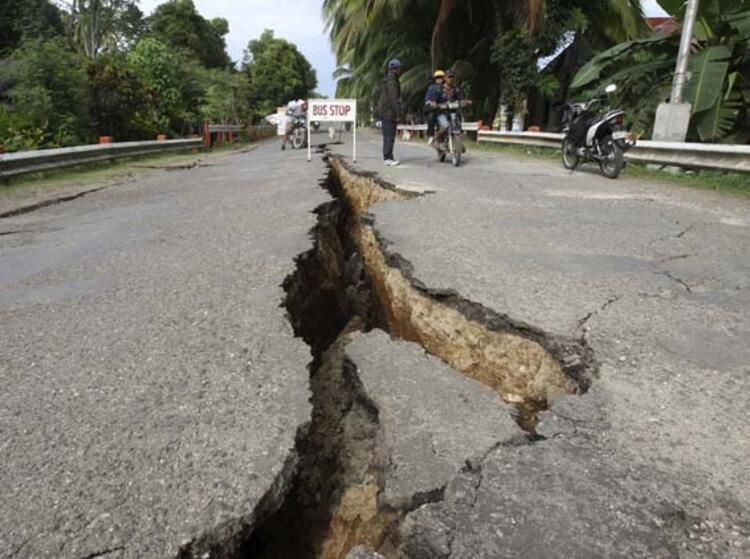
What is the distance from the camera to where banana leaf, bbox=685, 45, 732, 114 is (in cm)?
782

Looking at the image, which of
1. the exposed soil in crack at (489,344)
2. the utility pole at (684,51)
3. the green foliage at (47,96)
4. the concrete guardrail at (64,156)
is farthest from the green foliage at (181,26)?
the exposed soil in crack at (489,344)

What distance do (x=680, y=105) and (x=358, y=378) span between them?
748 centimetres

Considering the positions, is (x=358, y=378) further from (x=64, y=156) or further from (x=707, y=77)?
(x=64, y=156)

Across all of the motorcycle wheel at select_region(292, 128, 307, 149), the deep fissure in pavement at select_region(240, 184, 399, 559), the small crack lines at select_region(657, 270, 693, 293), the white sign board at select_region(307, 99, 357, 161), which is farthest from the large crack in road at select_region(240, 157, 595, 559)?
the motorcycle wheel at select_region(292, 128, 307, 149)

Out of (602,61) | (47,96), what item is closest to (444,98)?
(602,61)

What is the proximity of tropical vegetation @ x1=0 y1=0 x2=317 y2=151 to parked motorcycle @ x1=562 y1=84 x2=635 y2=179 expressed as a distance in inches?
375

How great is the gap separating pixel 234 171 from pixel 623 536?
336 inches

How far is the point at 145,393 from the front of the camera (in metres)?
1.87

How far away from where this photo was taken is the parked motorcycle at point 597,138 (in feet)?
22.5

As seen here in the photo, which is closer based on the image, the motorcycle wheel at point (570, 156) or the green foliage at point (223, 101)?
the motorcycle wheel at point (570, 156)

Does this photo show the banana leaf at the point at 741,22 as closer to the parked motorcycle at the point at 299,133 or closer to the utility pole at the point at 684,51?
the utility pole at the point at 684,51

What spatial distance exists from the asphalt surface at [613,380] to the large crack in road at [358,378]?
11cm

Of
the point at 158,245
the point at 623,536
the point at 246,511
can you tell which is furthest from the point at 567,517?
the point at 158,245

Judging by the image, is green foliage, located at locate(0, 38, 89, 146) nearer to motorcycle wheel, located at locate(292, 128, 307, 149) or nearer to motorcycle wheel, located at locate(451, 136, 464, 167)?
motorcycle wheel, located at locate(292, 128, 307, 149)
